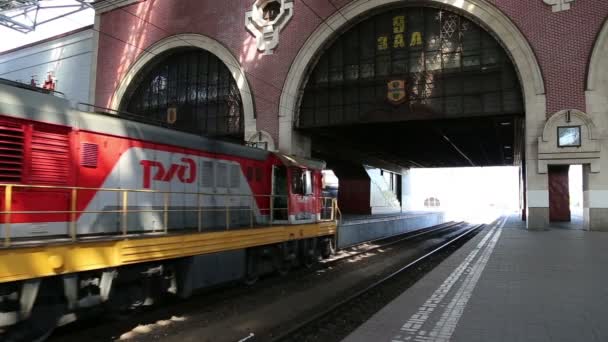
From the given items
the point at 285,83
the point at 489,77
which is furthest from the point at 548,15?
the point at 285,83

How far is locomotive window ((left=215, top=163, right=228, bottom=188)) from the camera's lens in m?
10.0

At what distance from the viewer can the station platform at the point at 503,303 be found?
5.53 metres

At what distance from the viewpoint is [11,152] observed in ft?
19.7

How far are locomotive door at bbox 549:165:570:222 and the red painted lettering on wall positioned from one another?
87.6 ft

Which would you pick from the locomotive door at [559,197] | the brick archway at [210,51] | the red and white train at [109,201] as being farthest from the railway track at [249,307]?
the locomotive door at [559,197]

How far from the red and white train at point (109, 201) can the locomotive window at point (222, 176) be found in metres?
0.04

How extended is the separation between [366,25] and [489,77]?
7.07m

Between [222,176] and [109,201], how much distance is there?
3.10 meters

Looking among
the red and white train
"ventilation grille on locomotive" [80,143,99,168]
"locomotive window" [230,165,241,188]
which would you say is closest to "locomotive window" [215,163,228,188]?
the red and white train

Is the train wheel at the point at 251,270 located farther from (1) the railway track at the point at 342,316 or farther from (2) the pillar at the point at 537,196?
(2) the pillar at the point at 537,196

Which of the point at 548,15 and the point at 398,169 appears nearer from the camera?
the point at 548,15

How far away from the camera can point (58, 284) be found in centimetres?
566

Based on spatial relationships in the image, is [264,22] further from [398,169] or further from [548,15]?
[398,169]

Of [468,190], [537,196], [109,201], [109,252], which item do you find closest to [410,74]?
[537,196]
